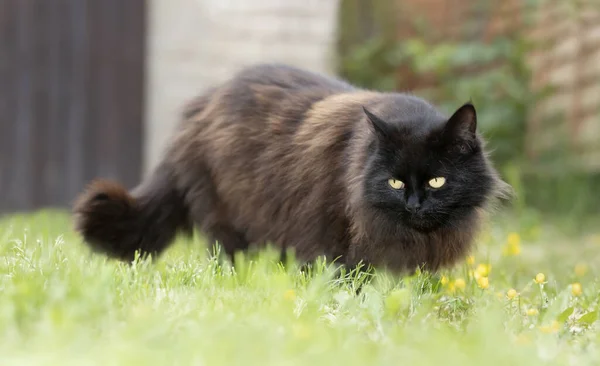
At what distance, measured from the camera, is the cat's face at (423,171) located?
2.86 meters

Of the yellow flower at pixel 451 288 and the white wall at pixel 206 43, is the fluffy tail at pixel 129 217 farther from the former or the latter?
the white wall at pixel 206 43

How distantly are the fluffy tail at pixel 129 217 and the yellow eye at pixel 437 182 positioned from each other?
126cm

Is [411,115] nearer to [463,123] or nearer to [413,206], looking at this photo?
[463,123]

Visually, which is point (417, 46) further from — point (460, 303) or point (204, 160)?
point (460, 303)

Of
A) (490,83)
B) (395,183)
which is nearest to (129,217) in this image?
(395,183)

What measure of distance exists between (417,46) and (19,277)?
4564 millimetres

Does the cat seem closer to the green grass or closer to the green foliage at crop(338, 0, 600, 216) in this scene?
the green grass

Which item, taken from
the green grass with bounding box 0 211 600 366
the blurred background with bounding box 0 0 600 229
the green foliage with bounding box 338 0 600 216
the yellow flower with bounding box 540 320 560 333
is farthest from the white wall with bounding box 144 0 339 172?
the yellow flower with bounding box 540 320 560 333

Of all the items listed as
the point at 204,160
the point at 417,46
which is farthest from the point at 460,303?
the point at 417,46

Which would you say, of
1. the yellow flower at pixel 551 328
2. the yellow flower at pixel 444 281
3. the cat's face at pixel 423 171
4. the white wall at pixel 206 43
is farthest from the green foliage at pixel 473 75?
the yellow flower at pixel 551 328

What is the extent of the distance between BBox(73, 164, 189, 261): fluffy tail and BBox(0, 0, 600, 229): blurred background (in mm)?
2439

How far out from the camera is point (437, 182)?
9.44 feet

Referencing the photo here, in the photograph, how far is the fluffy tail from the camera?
3436mm

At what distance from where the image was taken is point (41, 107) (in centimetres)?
591
